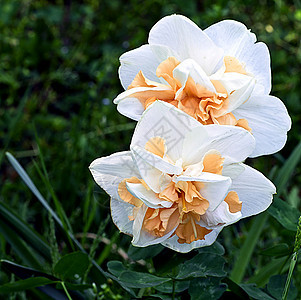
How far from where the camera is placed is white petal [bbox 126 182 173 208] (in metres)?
0.63

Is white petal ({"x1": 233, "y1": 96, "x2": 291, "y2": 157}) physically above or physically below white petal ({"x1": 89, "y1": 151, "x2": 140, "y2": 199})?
above

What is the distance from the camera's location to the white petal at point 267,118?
737 mm

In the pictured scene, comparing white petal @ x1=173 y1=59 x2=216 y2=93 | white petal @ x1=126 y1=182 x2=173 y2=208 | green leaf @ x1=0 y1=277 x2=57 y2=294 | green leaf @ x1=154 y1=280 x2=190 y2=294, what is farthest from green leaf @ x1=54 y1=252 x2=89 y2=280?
white petal @ x1=173 y1=59 x2=216 y2=93

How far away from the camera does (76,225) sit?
55.2 inches

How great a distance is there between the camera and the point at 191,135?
2.12 feet

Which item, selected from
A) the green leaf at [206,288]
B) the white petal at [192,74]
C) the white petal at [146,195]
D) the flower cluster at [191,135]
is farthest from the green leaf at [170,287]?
the white petal at [192,74]

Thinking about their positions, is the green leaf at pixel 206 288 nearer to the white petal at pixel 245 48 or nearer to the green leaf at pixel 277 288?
the green leaf at pixel 277 288

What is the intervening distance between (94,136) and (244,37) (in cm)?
86

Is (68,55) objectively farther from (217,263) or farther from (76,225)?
(217,263)

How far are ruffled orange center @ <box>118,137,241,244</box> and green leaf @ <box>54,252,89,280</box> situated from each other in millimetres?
220

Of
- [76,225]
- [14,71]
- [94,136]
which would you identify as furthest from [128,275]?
[14,71]

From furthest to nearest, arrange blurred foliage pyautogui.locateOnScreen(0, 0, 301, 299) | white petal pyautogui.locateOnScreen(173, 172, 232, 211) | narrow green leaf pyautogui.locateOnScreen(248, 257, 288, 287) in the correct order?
blurred foliage pyautogui.locateOnScreen(0, 0, 301, 299) < narrow green leaf pyautogui.locateOnScreen(248, 257, 288, 287) < white petal pyautogui.locateOnScreen(173, 172, 232, 211)

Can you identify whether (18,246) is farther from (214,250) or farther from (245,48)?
(245,48)

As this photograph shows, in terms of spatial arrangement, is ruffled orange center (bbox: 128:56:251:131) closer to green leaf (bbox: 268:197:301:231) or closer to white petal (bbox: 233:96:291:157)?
white petal (bbox: 233:96:291:157)
